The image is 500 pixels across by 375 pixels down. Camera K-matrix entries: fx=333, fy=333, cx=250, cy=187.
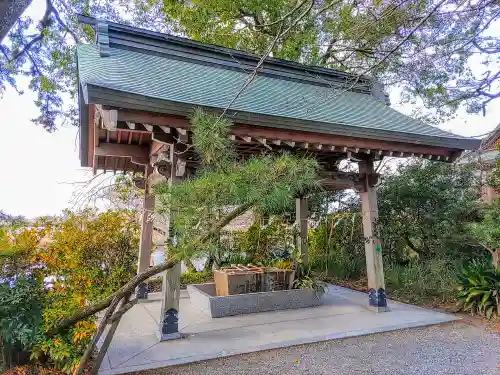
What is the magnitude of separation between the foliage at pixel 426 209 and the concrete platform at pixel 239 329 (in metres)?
2.07

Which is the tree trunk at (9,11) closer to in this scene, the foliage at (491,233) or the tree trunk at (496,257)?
the foliage at (491,233)

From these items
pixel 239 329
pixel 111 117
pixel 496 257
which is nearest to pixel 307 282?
pixel 239 329

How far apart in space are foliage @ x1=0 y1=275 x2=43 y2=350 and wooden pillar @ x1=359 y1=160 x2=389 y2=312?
414 cm

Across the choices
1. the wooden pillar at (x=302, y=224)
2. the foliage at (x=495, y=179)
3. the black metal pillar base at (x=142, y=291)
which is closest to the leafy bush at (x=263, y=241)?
the wooden pillar at (x=302, y=224)

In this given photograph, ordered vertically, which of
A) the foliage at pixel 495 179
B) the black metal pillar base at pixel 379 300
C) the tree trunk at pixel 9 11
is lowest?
the black metal pillar base at pixel 379 300

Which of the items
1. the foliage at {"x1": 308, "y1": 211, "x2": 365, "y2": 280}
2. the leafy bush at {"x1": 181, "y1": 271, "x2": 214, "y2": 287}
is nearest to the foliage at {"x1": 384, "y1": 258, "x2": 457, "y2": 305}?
the foliage at {"x1": 308, "y1": 211, "x2": 365, "y2": 280}

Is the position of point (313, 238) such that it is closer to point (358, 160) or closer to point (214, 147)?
point (358, 160)

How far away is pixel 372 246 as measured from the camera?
4914 mm

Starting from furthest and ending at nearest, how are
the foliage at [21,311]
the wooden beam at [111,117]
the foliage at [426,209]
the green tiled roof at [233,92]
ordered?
the foliage at [426,209] < the green tiled roof at [233,92] < the wooden beam at [111,117] < the foliage at [21,311]

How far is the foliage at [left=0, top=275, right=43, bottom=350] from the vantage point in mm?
2514

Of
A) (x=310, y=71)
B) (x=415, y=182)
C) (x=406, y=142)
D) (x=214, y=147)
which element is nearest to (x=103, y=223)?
(x=214, y=147)

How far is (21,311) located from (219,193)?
6.06 ft

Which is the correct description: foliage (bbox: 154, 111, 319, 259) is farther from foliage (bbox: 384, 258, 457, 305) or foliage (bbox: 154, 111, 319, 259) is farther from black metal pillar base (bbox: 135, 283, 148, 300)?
foliage (bbox: 384, 258, 457, 305)

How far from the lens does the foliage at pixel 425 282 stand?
5.61 meters
